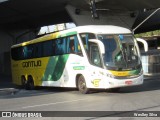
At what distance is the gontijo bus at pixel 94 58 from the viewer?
17672 millimetres

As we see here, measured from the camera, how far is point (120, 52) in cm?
1791

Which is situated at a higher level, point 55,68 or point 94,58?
point 94,58

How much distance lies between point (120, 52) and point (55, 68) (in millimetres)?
4841

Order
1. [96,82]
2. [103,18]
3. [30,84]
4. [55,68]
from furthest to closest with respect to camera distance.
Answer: [103,18], [30,84], [55,68], [96,82]

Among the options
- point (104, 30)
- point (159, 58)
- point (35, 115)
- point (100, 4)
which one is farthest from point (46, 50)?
point (100, 4)

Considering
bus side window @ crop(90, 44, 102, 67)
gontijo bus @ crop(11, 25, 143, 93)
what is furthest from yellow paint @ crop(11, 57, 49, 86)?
bus side window @ crop(90, 44, 102, 67)

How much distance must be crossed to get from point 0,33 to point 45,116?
47467 mm

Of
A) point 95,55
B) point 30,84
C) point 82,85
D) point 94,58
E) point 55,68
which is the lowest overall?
point 30,84

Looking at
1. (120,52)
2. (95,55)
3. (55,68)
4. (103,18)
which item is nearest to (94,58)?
(95,55)

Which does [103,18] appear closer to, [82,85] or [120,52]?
[82,85]

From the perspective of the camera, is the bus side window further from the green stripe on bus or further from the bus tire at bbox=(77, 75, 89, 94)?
the green stripe on bus

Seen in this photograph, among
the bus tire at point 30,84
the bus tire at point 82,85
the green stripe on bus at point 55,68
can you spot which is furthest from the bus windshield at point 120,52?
the bus tire at point 30,84

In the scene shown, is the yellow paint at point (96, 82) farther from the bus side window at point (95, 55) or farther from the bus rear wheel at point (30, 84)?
the bus rear wheel at point (30, 84)

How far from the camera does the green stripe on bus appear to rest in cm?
2072
